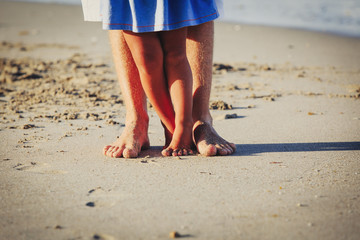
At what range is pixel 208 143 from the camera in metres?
2.30

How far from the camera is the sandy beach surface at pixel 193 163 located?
5.02 ft

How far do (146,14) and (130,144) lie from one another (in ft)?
2.27

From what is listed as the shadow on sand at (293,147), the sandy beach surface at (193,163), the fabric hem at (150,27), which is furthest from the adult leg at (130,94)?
the shadow on sand at (293,147)

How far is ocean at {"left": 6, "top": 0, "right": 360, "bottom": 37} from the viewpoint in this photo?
26.0ft

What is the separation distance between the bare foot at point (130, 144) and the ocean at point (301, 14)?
5.61 meters

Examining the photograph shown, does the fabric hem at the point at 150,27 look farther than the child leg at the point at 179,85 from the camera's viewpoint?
No

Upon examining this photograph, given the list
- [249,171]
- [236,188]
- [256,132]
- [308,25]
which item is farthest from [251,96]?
[308,25]

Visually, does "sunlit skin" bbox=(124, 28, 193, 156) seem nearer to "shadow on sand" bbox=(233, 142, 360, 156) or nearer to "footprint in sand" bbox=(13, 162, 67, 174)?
"shadow on sand" bbox=(233, 142, 360, 156)

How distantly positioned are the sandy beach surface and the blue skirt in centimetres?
68

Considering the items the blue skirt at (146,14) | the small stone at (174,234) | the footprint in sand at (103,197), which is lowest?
the footprint in sand at (103,197)

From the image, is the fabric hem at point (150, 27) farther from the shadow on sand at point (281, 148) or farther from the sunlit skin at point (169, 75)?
the shadow on sand at point (281, 148)

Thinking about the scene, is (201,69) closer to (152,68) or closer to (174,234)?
(152,68)

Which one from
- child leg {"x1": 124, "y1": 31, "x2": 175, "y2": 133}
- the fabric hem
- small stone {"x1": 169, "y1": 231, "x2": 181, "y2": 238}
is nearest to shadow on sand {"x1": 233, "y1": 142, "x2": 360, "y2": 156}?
child leg {"x1": 124, "y1": 31, "x2": 175, "y2": 133}

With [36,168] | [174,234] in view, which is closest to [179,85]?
[36,168]
